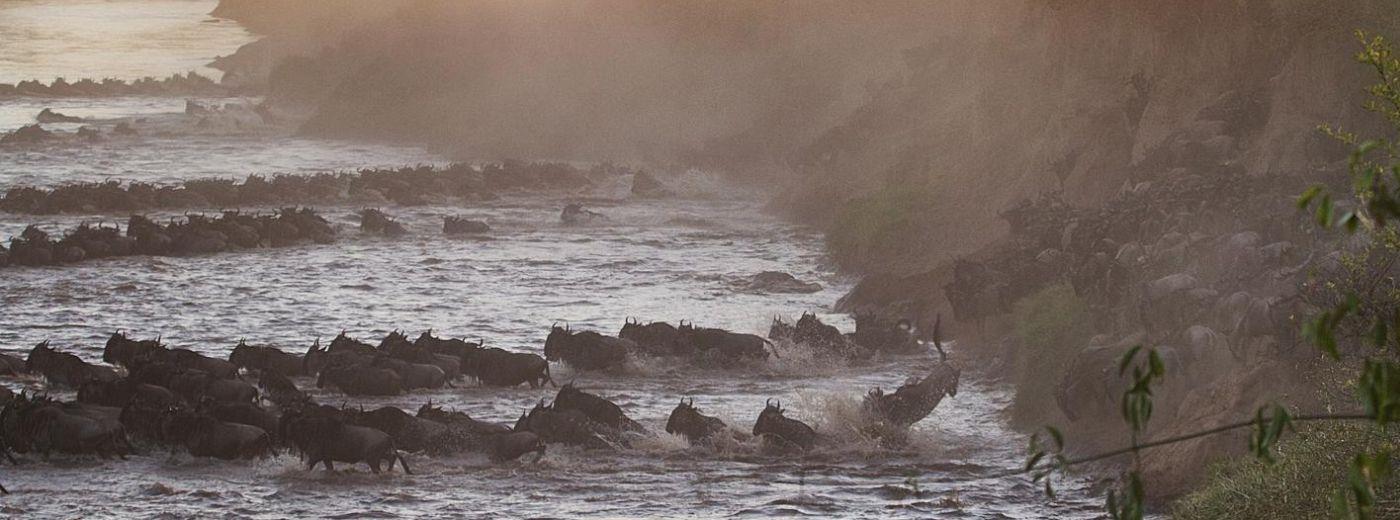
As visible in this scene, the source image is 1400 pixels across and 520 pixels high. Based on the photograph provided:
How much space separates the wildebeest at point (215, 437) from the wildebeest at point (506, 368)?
3.86 metres

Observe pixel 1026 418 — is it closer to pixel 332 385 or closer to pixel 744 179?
pixel 332 385

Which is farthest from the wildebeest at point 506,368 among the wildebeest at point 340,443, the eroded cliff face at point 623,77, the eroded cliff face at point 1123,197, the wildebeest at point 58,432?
the eroded cliff face at point 623,77

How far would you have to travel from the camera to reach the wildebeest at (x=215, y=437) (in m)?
16.1

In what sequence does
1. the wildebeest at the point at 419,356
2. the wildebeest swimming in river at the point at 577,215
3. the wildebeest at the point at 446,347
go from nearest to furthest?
the wildebeest at the point at 419,356 < the wildebeest at the point at 446,347 < the wildebeest swimming in river at the point at 577,215

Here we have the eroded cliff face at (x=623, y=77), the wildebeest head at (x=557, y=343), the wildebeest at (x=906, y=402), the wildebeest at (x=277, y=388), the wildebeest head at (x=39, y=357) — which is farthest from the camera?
the eroded cliff face at (x=623, y=77)

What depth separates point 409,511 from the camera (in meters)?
14.7

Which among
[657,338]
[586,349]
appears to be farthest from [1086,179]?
[586,349]

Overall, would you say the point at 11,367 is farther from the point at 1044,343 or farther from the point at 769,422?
the point at 1044,343

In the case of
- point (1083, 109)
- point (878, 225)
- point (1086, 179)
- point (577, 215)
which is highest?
point (1083, 109)

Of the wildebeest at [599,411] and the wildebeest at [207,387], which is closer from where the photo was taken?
the wildebeest at [599,411]

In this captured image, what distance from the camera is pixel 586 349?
20641mm

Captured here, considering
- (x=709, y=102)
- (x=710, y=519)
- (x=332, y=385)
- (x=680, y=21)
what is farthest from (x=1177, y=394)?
(x=680, y=21)

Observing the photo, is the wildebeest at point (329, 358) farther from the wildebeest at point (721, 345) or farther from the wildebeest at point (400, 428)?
the wildebeest at point (721, 345)

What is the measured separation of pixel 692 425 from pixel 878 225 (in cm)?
1335
